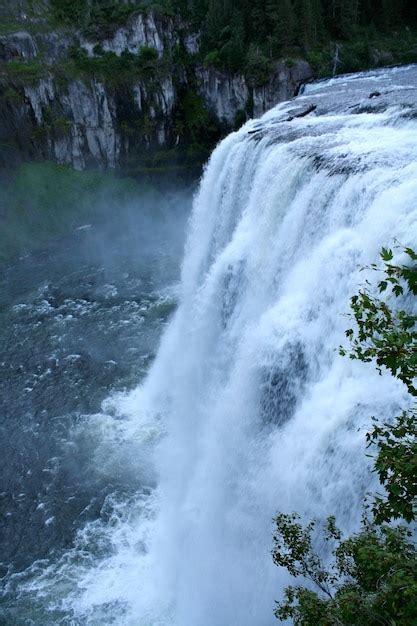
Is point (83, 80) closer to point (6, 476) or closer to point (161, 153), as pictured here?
point (161, 153)

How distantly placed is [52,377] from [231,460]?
11123 mm

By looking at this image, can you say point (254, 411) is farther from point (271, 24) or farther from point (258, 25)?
point (258, 25)

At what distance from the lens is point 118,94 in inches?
1566

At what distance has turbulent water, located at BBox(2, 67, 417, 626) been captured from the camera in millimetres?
9305

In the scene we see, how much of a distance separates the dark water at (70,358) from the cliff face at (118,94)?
21.2 feet

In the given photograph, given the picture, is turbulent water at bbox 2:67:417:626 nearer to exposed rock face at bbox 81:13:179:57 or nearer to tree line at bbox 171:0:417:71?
tree line at bbox 171:0:417:71

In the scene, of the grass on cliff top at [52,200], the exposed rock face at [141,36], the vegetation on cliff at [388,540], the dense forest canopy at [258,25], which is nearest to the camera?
the vegetation on cliff at [388,540]

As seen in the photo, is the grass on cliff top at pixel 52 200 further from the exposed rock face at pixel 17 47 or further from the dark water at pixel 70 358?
the exposed rock face at pixel 17 47

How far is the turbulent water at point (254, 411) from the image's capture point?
9.30 m

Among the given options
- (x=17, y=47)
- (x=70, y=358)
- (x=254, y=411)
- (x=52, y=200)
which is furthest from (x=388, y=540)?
(x=17, y=47)

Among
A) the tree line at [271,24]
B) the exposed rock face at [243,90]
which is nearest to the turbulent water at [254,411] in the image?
the exposed rock face at [243,90]

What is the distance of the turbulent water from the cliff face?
23987mm

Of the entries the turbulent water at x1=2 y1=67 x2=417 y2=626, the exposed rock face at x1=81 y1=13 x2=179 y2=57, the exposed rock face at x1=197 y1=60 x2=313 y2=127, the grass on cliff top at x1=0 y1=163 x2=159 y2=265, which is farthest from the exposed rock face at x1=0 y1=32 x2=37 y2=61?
the turbulent water at x1=2 y1=67 x2=417 y2=626

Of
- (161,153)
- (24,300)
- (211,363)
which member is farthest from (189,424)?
(161,153)
